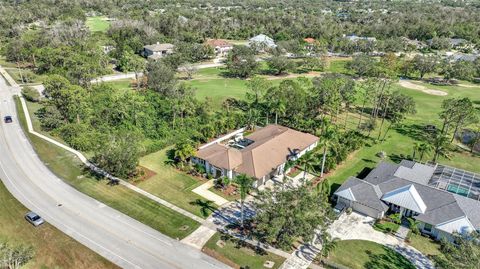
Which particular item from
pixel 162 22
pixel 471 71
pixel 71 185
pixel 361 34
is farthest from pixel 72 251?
pixel 361 34

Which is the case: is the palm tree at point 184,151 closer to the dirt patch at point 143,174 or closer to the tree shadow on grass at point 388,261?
the dirt patch at point 143,174

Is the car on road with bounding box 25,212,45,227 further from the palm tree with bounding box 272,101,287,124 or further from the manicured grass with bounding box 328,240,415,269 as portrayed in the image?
the palm tree with bounding box 272,101,287,124

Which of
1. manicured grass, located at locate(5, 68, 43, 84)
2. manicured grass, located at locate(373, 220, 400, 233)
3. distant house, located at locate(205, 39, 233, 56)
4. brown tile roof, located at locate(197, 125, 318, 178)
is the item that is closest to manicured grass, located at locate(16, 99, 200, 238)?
brown tile roof, located at locate(197, 125, 318, 178)

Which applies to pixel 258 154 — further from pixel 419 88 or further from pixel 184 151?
pixel 419 88

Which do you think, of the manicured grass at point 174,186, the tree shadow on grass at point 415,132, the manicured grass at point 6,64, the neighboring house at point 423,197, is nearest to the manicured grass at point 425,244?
the neighboring house at point 423,197

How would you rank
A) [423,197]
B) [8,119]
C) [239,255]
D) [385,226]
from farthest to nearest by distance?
[8,119]
[423,197]
[385,226]
[239,255]

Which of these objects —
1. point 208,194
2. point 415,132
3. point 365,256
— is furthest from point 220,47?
point 365,256
